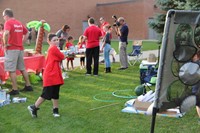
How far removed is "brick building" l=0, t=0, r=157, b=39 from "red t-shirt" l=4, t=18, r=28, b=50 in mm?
25546

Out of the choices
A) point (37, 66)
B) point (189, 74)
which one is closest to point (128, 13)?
point (37, 66)

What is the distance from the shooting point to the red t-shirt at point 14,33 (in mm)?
7250

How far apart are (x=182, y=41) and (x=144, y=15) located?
33209 millimetres

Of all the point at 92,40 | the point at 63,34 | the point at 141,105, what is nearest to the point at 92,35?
the point at 92,40

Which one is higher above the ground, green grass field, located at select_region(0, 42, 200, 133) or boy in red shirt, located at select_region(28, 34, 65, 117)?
boy in red shirt, located at select_region(28, 34, 65, 117)

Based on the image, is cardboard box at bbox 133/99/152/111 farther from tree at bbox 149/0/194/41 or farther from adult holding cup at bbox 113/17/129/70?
adult holding cup at bbox 113/17/129/70

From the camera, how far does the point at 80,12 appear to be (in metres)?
37.6

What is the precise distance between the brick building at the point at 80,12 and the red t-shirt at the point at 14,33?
83.8 feet

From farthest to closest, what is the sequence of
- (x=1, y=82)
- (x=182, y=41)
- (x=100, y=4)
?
(x=100, y=4), (x=1, y=82), (x=182, y=41)

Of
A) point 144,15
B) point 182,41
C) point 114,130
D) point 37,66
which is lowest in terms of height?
point 114,130

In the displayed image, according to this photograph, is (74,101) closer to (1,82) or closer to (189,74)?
(1,82)

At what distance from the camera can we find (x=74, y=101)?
6805 millimetres

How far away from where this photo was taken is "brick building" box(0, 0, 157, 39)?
108 feet

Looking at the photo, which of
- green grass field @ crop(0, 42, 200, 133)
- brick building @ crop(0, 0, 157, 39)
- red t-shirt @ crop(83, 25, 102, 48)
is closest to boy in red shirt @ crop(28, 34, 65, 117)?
green grass field @ crop(0, 42, 200, 133)
